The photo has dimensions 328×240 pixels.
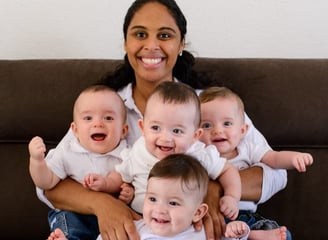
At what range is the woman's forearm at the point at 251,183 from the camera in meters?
1.77

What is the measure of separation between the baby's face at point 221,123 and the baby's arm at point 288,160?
0.14m

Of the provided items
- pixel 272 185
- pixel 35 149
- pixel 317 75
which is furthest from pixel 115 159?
pixel 317 75

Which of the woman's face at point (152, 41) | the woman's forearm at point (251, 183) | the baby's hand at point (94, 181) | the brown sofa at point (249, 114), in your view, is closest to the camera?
the baby's hand at point (94, 181)

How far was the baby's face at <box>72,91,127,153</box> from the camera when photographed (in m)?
1.75

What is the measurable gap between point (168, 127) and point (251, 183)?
1.26ft

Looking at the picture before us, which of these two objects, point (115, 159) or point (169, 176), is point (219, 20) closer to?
point (115, 159)

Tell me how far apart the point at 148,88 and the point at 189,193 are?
2.01 ft

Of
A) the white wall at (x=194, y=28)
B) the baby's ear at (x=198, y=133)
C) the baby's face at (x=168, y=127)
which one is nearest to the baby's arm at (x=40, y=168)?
the baby's face at (x=168, y=127)

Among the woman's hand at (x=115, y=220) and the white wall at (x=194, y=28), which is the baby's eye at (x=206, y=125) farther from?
the white wall at (x=194, y=28)

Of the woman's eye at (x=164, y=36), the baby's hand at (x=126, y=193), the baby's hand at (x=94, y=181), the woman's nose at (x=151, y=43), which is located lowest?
the baby's hand at (x=126, y=193)

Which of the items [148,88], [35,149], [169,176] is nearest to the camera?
[169,176]

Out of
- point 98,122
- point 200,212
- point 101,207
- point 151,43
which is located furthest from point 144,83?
point 200,212

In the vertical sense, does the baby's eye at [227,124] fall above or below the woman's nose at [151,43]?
below

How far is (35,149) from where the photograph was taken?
157 centimetres
